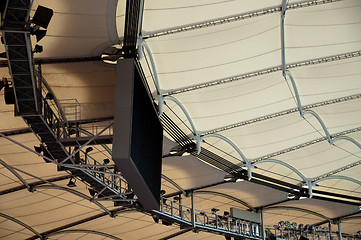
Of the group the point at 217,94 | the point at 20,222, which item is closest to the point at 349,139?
the point at 217,94

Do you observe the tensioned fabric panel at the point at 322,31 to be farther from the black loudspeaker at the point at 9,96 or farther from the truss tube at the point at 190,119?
the black loudspeaker at the point at 9,96

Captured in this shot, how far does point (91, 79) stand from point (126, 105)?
26.6 ft

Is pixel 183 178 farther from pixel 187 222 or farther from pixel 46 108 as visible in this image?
pixel 46 108

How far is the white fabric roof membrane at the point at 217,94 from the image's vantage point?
2320cm

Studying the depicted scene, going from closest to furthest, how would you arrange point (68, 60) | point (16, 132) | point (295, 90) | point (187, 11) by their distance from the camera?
point (187, 11)
point (68, 60)
point (16, 132)
point (295, 90)

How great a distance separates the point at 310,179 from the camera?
43.2m

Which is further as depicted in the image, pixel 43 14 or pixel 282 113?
pixel 282 113

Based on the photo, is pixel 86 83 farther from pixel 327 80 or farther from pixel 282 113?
pixel 327 80

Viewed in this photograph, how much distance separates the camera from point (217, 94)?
29859 mm

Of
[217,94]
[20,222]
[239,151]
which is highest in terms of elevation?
[217,94]

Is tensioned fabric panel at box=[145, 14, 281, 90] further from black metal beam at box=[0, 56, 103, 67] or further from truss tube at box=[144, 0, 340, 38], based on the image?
black metal beam at box=[0, 56, 103, 67]

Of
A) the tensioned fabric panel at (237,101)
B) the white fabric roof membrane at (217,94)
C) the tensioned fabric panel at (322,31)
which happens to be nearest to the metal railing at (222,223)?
the white fabric roof membrane at (217,94)

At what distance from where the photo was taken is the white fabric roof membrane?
23203mm

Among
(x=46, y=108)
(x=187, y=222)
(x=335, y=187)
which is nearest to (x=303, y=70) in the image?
(x=46, y=108)
